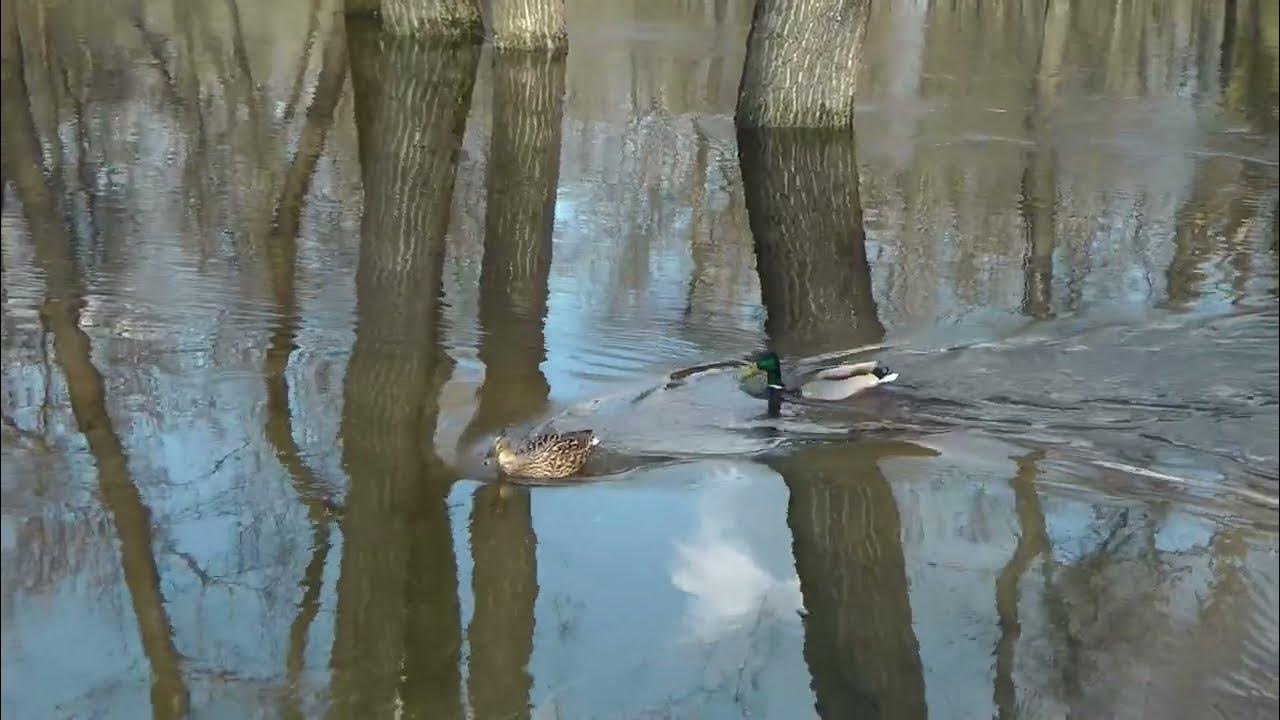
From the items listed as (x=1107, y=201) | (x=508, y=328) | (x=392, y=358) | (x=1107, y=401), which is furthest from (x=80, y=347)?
(x=1107, y=201)

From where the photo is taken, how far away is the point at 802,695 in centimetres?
476

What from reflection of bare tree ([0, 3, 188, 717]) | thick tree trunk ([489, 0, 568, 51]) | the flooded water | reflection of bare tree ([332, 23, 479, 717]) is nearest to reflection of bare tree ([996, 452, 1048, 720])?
the flooded water

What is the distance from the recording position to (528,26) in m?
19.1

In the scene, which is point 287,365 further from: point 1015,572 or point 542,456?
point 1015,572

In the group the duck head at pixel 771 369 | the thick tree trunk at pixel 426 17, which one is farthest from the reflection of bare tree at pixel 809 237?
the thick tree trunk at pixel 426 17

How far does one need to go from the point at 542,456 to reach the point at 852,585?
1469mm

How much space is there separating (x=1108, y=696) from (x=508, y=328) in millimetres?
4606

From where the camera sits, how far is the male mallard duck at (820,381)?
730 centimetres

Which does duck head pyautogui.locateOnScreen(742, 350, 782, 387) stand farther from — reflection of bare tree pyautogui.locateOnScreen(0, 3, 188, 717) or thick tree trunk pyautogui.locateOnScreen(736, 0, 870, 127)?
thick tree trunk pyautogui.locateOnScreen(736, 0, 870, 127)

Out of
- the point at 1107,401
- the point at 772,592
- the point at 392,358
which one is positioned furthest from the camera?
the point at 392,358

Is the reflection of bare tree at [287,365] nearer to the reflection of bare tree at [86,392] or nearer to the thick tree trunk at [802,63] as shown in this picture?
the reflection of bare tree at [86,392]

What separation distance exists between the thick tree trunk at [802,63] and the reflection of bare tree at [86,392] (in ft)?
21.3

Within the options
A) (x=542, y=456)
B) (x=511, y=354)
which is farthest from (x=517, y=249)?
(x=542, y=456)

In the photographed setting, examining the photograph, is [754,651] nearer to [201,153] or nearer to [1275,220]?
[1275,220]
